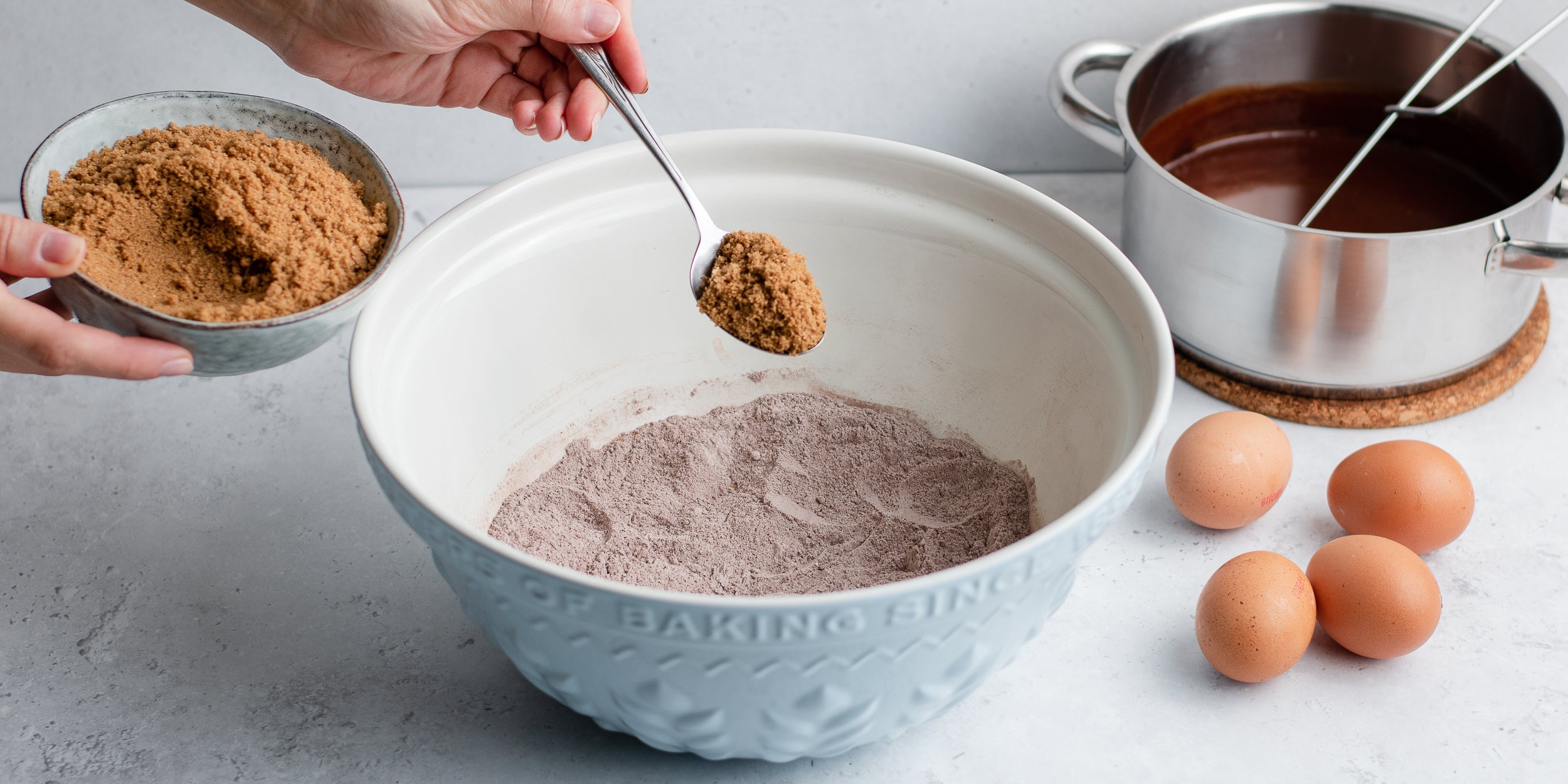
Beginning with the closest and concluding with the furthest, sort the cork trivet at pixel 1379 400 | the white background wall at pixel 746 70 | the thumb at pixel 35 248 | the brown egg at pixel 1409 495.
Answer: the thumb at pixel 35 248 < the brown egg at pixel 1409 495 < the cork trivet at pixel 1379 400 < the white background wall at pixel 746 70

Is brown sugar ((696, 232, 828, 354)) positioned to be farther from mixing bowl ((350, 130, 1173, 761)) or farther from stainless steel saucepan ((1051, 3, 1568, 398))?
stainless steel saucepan ((1051, 3, 1568, 398))

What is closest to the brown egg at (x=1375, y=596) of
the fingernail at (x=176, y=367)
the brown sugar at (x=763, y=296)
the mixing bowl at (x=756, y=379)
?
the mixing bowl at (x=756, y=379)

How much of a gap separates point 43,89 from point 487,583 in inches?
50.2

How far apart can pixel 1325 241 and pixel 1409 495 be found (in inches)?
11.2

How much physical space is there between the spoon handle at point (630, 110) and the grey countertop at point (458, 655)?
47 cm

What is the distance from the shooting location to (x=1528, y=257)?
4.28 feet

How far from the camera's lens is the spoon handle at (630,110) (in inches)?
43.6

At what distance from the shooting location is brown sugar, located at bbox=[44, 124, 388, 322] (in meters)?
0.99

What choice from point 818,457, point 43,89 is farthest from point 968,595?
point 43,89

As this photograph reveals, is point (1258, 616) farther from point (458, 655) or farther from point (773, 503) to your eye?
point (458, 655)

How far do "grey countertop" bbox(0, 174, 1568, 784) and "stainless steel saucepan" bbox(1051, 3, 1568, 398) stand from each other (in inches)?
4.0

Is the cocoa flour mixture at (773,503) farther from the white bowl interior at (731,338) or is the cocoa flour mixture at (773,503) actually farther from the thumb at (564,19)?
the thumb at (564,19)

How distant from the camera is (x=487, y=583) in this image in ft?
2.81

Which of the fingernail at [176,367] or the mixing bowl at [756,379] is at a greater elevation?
the fingernail at [176,367]
